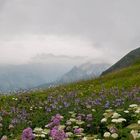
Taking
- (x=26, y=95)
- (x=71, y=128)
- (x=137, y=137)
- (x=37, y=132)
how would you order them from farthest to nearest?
(x=26, y=95) < (x=71, y=128) < (x=37, y=132) < (x=137, y=137)

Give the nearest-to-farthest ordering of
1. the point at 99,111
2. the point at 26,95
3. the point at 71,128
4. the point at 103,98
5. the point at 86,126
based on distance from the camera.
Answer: the point at 71,128 → the point at 86,126 → the point at 99,111 → the point at 103,98 → the point at 26,95

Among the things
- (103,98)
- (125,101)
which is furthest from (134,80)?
(125,101)

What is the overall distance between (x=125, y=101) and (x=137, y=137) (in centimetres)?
754

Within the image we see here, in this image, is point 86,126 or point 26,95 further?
point 26,95

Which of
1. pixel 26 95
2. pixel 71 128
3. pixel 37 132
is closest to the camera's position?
pixel 37 132

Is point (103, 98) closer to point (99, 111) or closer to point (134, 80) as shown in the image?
point (99, 111)

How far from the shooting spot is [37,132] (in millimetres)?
10461

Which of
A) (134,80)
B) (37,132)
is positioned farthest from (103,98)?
(134,80)

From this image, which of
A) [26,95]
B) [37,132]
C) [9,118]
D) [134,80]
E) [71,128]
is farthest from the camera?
[134,80]

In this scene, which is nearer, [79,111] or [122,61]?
[79,111]

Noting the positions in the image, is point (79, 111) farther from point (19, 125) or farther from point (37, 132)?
point (37, 132)

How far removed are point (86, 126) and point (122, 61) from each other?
95.3 m

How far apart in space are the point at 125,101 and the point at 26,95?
496 inches

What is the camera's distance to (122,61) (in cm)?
10788
